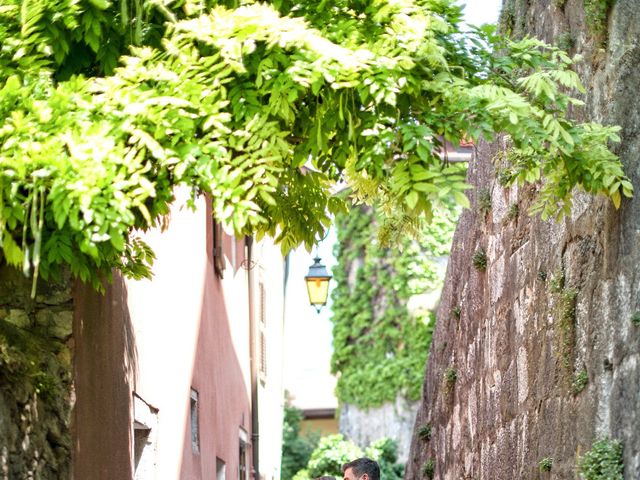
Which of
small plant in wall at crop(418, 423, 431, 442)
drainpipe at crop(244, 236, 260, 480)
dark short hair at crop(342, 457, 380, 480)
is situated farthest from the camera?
drainpipe at crop(244, 236, 260, 480)

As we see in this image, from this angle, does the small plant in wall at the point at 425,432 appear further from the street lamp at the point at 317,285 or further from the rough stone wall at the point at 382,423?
the rough stone wall at the point at 382,423

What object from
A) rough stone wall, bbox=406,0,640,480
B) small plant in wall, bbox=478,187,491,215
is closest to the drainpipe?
rough stone wall, bbox=406,0,640,480

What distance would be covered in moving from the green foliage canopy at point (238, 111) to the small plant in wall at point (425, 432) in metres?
6.71

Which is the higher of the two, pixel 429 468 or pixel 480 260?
pixel 480 260

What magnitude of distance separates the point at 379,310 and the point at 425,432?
1154 centimetres

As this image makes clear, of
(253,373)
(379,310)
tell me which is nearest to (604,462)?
(253,373)

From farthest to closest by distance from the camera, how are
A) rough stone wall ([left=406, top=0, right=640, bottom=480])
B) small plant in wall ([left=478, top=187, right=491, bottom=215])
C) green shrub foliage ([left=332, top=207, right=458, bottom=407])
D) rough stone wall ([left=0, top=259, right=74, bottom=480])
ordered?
green shrub foliage ([left=332, top=207, right=458, bottom=407]) → small plant in wall ([left=478, top=187, right=491, bottom=215]) → rough stone wall ([left=406, top=0, right=640, bottom=480]) → rough stone wall ([left=0, top=259, right=74, bottom=480])

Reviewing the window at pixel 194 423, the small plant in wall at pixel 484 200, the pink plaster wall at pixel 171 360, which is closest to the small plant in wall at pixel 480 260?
the small plant in wall at pixel 484 200

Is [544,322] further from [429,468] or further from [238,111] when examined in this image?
[429,468]

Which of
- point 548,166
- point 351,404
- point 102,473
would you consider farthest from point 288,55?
point 351,404

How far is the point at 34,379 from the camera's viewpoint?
619 centimetres

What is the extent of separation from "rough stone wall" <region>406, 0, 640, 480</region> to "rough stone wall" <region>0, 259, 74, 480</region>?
2857mm

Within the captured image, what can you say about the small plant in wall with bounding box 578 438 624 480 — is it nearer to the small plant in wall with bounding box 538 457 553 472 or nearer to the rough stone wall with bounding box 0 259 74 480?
the small plant in wall with bounding box 538 457 553 472

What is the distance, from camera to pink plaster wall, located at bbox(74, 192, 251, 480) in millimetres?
7094
